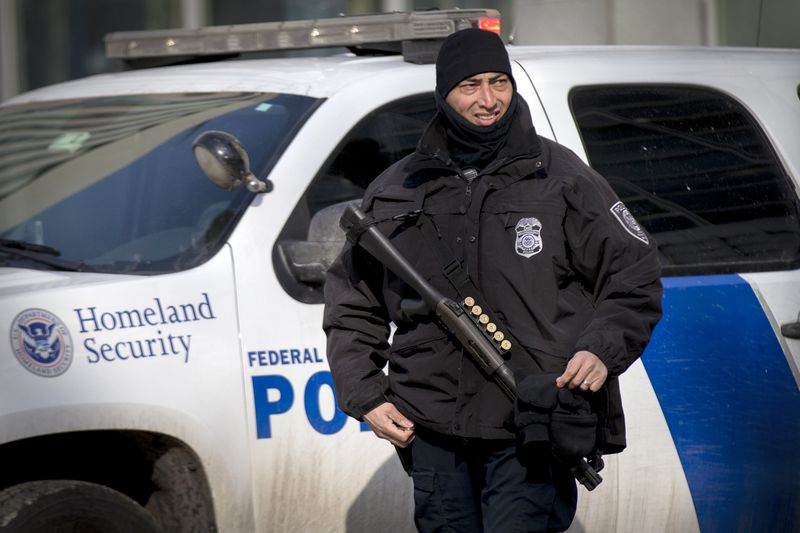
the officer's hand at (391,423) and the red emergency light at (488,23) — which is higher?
the red emergency light at (488,23)

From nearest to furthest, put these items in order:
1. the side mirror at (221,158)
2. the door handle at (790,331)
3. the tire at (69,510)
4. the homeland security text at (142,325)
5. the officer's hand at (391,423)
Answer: the officer's hand at (391,423) < the tire at (69,510) < the homeland security text at (142,325) < the side mirror at (221,158) < the door handle at (790,331)

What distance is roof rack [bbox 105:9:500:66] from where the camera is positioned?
4336 millimetres

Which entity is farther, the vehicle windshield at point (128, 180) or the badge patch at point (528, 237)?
the vehicle windshield at point (128, 180)

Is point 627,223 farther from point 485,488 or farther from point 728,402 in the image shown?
point 728,402

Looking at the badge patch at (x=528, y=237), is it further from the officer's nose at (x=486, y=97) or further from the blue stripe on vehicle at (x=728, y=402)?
the blue stripe on vehicle at (x=728, y=402)

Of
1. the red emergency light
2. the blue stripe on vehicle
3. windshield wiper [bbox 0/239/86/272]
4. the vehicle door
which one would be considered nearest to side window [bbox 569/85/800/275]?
the vehicle door

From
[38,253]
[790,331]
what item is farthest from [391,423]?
[790,331]

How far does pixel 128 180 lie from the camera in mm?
4074

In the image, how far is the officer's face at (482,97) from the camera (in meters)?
3.15

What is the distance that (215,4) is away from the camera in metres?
9.81

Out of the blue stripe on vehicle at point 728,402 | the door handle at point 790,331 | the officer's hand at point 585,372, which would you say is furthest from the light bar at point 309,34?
the officer's hand at point 585,372

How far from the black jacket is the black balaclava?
31 mm

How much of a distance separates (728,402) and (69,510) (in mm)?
1830

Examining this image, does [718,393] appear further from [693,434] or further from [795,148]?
[795,148]
